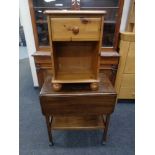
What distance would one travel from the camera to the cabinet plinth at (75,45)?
0.95m

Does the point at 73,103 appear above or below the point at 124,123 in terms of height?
above

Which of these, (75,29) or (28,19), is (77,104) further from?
(28,19)

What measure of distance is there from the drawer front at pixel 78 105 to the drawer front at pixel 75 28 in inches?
19.2

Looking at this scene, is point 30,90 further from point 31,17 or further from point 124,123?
point 124,123

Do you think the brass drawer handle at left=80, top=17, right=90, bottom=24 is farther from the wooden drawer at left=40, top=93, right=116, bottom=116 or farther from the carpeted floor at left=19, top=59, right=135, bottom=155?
the carpeted floor at left=19, top=59, right=135, bottom=155

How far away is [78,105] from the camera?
123 cm

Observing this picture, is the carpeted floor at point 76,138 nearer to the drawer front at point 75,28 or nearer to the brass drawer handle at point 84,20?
the drawer front at point 75,28

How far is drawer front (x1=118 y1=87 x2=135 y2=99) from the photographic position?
2033 millimetres

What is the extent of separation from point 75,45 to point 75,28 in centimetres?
30

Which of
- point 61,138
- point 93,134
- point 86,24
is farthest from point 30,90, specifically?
point 86,24

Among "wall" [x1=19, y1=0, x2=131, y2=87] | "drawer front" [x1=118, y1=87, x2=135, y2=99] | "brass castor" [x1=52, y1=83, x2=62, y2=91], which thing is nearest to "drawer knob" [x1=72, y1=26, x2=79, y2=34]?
"brass castor" [x1=52, y1=83, x2=62, y2=91]

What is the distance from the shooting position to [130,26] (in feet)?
5.93

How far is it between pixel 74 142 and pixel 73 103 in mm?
615

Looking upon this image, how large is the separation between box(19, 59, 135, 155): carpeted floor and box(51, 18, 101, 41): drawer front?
1.14 meters
